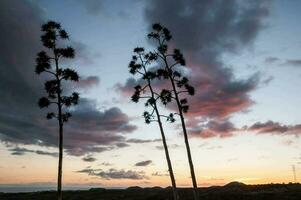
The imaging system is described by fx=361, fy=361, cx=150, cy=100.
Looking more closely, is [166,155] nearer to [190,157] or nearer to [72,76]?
[190,157]

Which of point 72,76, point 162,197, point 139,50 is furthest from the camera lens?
point 162,197

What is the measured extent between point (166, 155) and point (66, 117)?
504 inches

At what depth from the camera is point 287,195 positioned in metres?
54.1

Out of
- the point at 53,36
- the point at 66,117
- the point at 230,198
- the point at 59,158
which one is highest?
the point at 53,36

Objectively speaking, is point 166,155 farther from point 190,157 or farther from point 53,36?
point 53,36

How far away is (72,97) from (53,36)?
256 inches

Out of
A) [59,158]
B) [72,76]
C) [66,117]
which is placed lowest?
[59,158]

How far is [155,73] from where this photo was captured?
42.8 meters

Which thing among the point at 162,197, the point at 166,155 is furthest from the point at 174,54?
the point at 162,197

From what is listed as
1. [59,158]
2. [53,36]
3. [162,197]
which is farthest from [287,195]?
[53,36]

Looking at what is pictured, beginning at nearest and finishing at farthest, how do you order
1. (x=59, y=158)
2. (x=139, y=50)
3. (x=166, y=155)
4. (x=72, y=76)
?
(x=59, y=158), (x=72, y=76), (x=166, y=155), (x=139, y=50)

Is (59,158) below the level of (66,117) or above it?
below

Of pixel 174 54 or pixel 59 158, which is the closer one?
pixel 59 158

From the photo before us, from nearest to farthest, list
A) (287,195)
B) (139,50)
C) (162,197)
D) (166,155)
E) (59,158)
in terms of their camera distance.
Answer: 1. (59,158)
2. (166,155)
3. (139,50)
4. (287,195)
5. (162,197)
